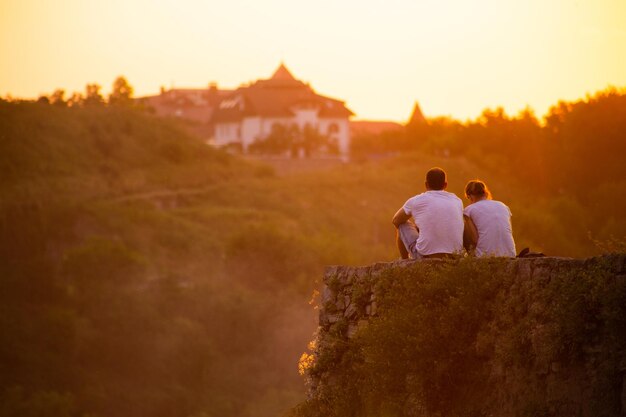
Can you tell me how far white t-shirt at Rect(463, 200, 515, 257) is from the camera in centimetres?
1159

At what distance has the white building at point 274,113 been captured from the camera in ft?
323

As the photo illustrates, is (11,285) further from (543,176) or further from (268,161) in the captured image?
(268,161)

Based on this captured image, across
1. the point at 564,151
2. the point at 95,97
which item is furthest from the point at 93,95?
the point at 564,151

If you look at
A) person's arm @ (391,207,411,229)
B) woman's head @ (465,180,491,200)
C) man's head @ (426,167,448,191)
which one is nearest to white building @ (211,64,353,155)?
woman's head @ (465,180,491,200)

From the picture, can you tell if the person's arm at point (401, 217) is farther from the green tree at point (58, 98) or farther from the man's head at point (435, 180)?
the green tree at point (58, 98)

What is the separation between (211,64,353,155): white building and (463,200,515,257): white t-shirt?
83.4 metres

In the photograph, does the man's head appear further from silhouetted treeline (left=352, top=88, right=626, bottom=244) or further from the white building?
the white building

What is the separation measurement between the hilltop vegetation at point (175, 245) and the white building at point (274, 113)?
1234cm

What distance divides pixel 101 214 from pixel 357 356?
5507 cm

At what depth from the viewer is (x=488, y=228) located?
11680mm

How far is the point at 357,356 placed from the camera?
11.7 meters

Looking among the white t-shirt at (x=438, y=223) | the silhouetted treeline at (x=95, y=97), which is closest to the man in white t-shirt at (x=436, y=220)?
the white t-shirt at (x=438, y=223)

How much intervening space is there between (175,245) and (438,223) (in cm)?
5373

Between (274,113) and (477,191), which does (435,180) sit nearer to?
(477,191)
